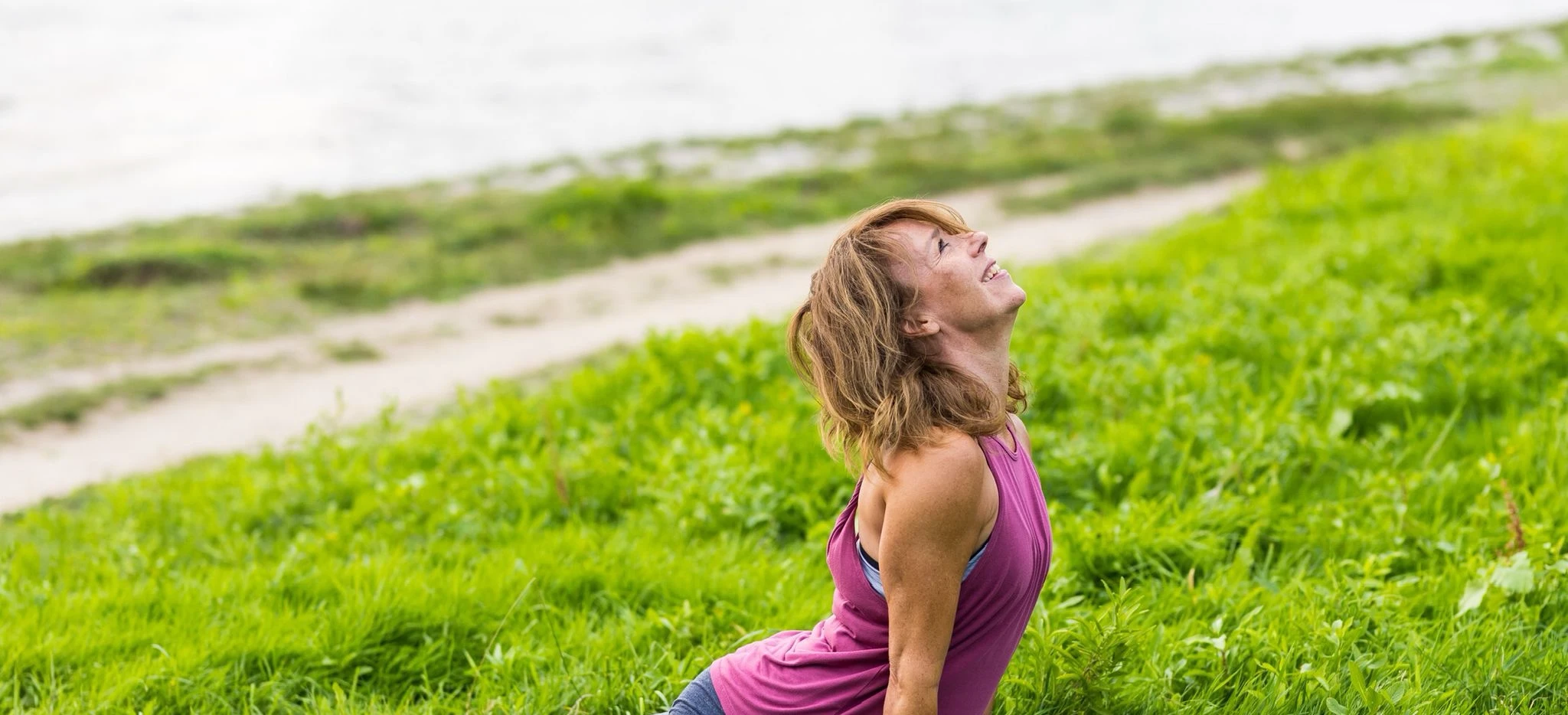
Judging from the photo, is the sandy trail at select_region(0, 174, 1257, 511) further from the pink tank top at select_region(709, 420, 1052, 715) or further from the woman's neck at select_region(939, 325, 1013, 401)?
the woman's neck at select_region(939, 325, 1013, 401)

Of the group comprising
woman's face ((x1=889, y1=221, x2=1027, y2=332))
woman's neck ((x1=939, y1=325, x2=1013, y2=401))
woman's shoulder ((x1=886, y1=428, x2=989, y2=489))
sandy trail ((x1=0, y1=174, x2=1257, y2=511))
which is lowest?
sandy trail ((x1=0, y1=174, x2=1257, y2=511))

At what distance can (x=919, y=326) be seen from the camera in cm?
227

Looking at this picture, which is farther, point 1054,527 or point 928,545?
point 1054,527

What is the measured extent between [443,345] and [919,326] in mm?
5824

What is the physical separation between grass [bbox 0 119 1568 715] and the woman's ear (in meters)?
1.02

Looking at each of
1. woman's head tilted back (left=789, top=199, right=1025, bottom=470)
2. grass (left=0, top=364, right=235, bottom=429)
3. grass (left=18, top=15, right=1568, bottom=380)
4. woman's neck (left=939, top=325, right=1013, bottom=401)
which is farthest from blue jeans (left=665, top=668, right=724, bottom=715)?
grass (left=18, top=15, right=1568, bottom=380)

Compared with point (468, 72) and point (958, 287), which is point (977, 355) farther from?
point (468, 72)

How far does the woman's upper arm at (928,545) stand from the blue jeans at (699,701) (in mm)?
513

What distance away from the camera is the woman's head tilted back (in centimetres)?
224

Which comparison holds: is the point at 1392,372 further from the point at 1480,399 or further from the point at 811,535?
the point at 811,535

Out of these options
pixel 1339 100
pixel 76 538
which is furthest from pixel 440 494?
pixel 1339 100

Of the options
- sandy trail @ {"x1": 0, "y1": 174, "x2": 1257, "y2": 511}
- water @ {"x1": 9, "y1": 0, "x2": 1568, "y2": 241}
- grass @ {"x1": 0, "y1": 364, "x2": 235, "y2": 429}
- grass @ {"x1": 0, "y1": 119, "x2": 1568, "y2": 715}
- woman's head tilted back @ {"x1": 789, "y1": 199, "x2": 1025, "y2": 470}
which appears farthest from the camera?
water @ {"x1": 9, "y1": 0, "x2": 1568, "y2": 241}

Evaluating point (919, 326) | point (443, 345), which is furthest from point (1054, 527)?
point (443, 345)

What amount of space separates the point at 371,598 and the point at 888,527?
1.96 metres
